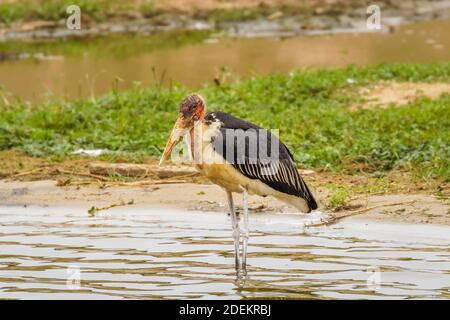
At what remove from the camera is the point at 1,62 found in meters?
18.1

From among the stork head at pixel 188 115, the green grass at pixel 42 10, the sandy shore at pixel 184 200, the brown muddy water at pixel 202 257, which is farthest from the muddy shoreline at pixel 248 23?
the stork head at pixel 188 115

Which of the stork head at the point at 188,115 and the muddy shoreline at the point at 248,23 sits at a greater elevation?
the stork head at the point at 188,115

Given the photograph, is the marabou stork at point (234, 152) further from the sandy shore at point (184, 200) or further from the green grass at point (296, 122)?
the green grass at point (296, 122)

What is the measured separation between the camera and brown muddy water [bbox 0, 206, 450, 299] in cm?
675

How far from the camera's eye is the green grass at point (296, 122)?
9.46m

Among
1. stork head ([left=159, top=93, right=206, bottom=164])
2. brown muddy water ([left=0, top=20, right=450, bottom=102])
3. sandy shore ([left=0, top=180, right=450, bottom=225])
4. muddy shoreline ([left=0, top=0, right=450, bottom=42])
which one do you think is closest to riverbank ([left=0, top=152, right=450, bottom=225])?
sandy shore ([left=0, top=180, right=450, bottom=225])

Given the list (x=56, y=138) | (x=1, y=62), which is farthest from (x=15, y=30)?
(x=56, y=138)

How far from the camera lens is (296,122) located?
10516 millimetres

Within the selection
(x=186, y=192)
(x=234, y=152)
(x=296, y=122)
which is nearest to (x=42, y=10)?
(x=296, y=122)

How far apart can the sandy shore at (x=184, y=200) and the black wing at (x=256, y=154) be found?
1176 mm

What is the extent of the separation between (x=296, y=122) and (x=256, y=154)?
351cm

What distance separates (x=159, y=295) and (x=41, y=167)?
3.45 m

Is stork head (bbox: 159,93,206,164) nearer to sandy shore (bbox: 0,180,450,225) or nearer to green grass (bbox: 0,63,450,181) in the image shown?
sandy shore (bbox: 0,180,450,225)
